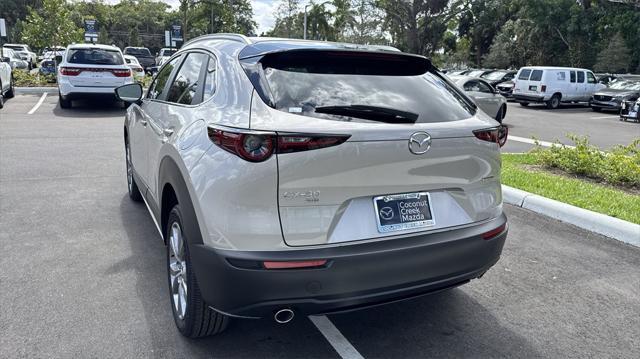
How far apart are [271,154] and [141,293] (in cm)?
183

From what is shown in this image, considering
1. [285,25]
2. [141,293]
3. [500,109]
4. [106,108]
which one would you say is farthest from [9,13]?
[141,293]

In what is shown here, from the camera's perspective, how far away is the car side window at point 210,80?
3039mm

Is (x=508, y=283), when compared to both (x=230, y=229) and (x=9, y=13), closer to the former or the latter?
(x=230, y=229)

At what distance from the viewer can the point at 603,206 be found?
5578 millimetres

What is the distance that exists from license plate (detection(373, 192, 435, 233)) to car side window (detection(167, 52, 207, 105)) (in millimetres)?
1353

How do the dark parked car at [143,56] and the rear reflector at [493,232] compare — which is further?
the dark parked car at [143,56]

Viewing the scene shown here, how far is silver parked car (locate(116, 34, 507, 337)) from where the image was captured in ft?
8.01

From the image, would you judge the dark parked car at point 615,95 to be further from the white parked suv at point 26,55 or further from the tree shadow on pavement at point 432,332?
the white parked suv at point 26,55

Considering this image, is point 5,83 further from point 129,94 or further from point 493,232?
point 493,232

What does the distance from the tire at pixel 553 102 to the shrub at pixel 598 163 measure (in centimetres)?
1531

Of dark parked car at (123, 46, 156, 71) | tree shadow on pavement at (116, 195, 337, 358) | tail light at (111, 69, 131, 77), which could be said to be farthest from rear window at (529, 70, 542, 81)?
dark parked car at (123, 46, 156, 71)

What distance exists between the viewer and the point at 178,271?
10.4ft

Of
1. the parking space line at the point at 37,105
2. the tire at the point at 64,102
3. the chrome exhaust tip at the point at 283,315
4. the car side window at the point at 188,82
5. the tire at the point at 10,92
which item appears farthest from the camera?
the tire at the point at 10,92

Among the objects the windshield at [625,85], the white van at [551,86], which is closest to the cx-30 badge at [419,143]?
the white van at [551,86]
